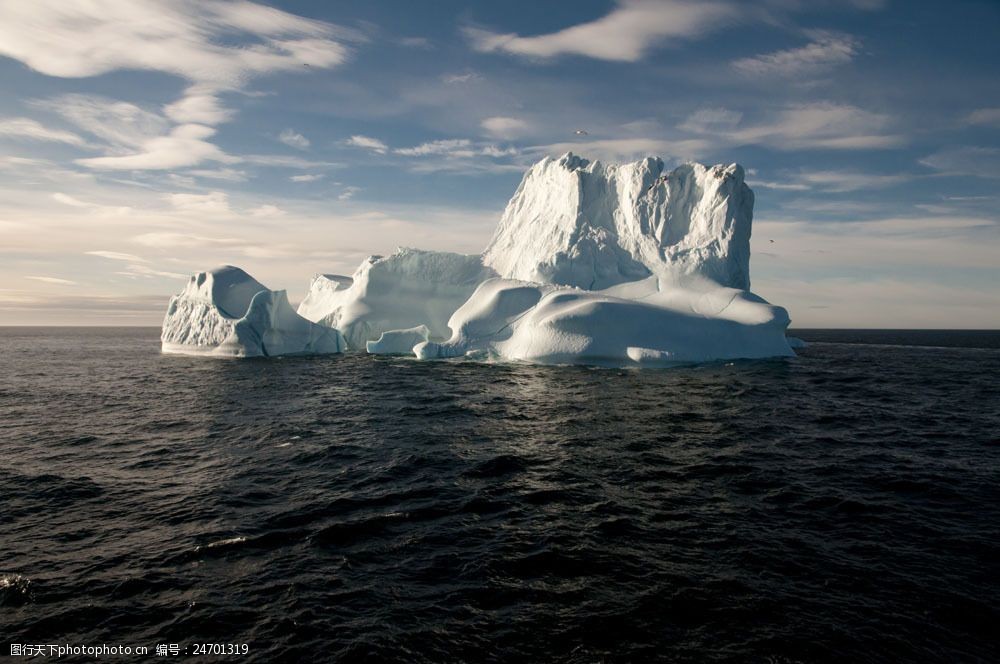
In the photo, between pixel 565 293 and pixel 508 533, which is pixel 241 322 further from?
pixel 508 533

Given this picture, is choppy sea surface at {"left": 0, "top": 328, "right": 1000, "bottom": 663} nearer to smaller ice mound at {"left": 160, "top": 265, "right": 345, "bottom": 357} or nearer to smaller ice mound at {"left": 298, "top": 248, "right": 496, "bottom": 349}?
smaller ice mound at {"left": 160, "top": 265, "right": 345, "bottom": 357}

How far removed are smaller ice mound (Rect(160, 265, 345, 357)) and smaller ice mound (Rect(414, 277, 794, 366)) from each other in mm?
9781

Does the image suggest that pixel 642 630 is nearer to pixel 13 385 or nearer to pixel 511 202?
pixel 13 385

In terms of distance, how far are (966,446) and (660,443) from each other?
8175mm

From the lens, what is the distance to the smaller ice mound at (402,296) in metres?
40.3

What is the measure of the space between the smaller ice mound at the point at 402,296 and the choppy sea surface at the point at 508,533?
22.8 metres

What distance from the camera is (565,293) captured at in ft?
106

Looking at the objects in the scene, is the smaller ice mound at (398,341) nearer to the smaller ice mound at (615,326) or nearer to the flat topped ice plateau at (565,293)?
the flat topped ice plateau at (565,293)

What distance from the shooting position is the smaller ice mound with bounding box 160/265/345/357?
1358 inches

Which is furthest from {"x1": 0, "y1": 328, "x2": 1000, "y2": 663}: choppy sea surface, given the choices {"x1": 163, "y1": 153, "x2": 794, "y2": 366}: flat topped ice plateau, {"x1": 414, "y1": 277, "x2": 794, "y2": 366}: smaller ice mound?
{"x1": 163, "y1": 153, "x2": 794, "y2": 366}: flat topped ice plateau

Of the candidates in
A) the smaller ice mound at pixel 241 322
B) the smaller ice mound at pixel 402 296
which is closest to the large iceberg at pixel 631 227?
the smaller ice mound at pixel 402 296

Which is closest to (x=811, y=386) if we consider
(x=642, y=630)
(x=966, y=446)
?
(x=966, y=446)

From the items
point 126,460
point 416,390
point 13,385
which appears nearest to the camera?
point 126,460

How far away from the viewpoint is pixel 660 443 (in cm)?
1351
